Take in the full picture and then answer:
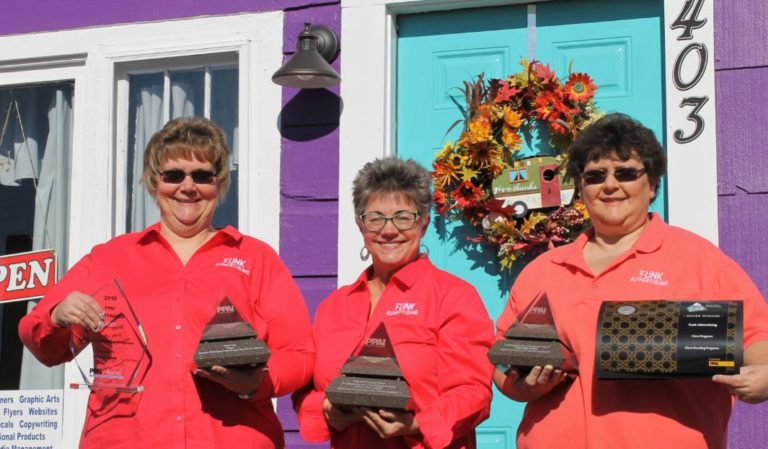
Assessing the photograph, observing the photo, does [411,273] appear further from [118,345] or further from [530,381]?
[118,345]

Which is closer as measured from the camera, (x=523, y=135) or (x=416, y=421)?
(x=416, y=421)

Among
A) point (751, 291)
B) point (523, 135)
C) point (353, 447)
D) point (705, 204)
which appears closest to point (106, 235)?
point (523, 135)

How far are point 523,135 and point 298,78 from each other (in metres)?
1.07

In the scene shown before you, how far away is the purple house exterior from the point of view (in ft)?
15.2

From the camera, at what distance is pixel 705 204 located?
4645 mm

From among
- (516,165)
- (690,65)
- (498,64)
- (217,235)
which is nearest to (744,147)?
(690,65)

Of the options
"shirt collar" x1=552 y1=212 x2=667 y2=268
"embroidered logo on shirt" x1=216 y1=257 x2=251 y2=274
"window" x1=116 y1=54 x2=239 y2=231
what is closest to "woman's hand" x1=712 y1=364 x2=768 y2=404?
"shirt collar" x1=552 y1=212 x2=667 y2=268

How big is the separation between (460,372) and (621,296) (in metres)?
0.55

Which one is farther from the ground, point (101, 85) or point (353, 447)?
point (101, 85)

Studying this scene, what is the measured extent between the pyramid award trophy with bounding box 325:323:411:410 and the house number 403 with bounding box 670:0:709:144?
6.43 feet

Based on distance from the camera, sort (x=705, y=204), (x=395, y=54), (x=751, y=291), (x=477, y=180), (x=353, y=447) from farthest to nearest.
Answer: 1. (x=395, y=54)
2. (x=477, y=180)
3. (x=705, y=204)
4. (x=353, y=447)
5. (x=751, y=291)

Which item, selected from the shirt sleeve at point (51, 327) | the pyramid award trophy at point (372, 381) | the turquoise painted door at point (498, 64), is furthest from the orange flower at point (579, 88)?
the shirt sleeve at point (51, 327)

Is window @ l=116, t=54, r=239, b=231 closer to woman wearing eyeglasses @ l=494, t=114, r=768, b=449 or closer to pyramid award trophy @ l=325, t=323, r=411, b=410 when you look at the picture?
pyramid award trophy @ l=325, t=323, r=411, b=410

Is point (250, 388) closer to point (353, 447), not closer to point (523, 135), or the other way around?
point (353, 447)
